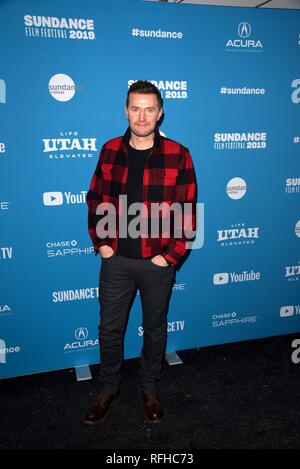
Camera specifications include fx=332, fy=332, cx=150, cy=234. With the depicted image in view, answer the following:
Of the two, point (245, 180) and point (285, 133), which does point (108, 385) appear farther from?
point (285, 133)

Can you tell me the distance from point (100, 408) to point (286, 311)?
1.84m

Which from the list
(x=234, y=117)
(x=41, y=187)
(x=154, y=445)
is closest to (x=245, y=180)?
(x=234, y=117)

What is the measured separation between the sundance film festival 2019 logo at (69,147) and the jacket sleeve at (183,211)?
682 millimetres

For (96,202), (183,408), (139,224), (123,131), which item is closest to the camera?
(139,224)

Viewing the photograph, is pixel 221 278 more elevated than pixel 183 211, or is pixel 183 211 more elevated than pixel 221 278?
pixel 183 211

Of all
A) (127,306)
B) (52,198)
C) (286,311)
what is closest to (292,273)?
(286,311)

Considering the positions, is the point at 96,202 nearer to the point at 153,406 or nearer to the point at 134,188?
the point at 134,188

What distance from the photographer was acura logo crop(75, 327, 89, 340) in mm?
2626

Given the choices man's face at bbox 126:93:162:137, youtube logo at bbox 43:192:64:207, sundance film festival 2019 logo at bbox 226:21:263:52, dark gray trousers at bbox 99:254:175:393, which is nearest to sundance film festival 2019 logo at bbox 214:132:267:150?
sundance film festival 2019 logo at bbox 226:21:263:52

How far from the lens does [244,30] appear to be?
7.78 feet

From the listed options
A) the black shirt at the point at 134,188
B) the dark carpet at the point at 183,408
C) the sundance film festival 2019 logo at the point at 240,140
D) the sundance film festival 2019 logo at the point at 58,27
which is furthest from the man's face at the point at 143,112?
the dark carpet at the point at 183,408

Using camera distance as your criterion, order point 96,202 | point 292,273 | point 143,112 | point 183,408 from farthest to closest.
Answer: point 292,273
point 183,408
point 96,202
point 143,112

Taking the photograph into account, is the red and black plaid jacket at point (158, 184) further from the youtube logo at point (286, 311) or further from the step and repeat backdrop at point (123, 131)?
the youtube logo at point (286, 311)

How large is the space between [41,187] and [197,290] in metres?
1.47
